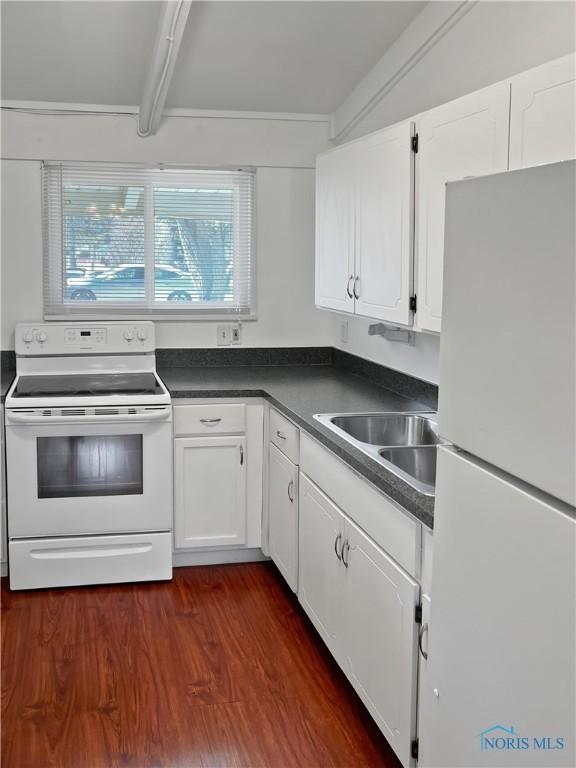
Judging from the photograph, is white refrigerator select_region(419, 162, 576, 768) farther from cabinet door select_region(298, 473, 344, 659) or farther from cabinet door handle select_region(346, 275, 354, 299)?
cabinet door handle select_region(346, 275, 354, 299)

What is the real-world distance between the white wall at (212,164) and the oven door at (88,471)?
83 cm

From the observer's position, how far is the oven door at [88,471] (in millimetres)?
3615

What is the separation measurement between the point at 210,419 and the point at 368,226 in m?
1.23

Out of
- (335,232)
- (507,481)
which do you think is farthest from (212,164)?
(507,481)

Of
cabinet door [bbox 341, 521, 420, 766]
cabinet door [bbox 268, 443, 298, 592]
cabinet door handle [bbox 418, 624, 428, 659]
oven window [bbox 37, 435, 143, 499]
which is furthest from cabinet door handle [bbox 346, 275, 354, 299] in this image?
cabinet door handle [bbox 418, 624, 428, 659]

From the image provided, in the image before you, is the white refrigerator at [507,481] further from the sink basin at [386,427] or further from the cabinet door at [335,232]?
the cabinet door at [335,232]

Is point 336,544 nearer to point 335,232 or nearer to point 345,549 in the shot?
point 345,549

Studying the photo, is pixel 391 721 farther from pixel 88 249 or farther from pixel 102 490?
pixel 88 249

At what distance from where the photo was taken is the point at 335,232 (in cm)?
353

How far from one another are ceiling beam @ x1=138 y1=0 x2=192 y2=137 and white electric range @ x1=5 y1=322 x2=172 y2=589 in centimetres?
131

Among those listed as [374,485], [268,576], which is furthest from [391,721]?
[268,576]

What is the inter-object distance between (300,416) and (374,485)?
2.84ft

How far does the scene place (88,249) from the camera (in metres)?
4.35

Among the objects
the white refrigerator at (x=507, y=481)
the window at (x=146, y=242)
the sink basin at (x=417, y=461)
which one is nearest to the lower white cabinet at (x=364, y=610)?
the sink basin at (x=417, y=461)
